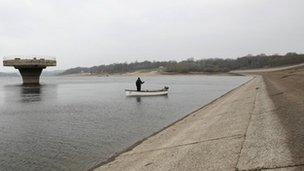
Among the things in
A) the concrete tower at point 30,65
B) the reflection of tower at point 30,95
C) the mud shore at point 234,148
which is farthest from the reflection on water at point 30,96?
the mud shore at point 234,148

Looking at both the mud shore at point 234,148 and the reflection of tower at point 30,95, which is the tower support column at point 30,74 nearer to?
the reflection of tower at point 30,95

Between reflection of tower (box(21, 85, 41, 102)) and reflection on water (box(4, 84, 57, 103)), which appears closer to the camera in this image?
reflection of tower (box(21, 85, 41, 102))

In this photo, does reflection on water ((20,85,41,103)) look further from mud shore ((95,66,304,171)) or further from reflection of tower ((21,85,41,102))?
mud shore ((95,66,304,171))

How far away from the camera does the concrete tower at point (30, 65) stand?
90875mm

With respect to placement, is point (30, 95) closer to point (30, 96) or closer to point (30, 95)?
point (30, 95)

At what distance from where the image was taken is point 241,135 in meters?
14.3

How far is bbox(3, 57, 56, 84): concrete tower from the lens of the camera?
298ft

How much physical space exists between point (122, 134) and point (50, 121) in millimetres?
8860

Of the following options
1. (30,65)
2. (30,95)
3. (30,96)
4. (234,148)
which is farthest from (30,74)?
(234,148)

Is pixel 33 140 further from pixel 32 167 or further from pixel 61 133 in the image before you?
pixel 32 167

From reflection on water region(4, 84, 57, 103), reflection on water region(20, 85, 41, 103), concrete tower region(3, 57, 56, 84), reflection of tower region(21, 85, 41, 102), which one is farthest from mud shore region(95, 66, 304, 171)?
concrete tower region(3, 57, 56, 84)

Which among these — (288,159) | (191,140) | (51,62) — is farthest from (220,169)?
(51,62)

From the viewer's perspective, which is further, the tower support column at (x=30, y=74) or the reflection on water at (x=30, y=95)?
the tower support column at (x=30, y=74)

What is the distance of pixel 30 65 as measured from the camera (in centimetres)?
9269
